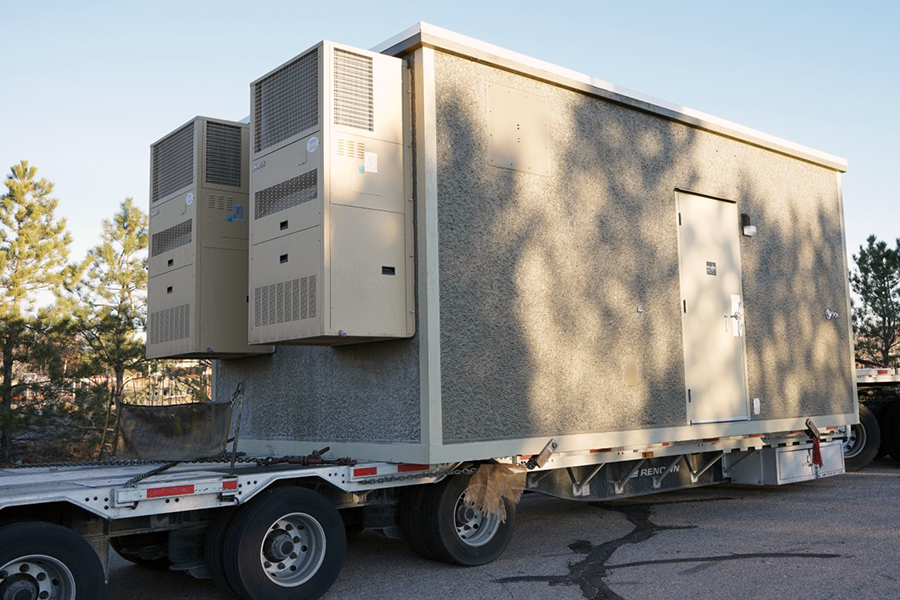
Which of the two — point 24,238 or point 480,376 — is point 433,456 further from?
point 24,238

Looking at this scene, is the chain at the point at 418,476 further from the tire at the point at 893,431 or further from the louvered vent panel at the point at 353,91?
the tire at the point at 893,431

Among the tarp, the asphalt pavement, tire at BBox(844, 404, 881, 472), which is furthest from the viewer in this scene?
tire at BBox(844, 404, 881, 472)

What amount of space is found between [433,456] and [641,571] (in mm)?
1727

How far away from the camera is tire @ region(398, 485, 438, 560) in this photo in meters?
6.27

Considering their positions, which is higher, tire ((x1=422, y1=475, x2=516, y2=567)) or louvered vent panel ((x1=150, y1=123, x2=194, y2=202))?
louvered vent panel ((x1=150, y1=123, x2=194, y2=202))

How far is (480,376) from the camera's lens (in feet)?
20.9

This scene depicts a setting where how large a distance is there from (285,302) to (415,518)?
1.80m

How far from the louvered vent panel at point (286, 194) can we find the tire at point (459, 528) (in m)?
2.27

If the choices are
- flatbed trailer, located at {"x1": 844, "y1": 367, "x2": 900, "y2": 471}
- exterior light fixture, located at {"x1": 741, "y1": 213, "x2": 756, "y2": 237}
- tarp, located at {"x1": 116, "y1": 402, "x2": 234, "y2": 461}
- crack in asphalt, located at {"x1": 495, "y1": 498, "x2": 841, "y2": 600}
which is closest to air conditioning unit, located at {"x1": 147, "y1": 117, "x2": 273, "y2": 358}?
tarp, located at {"x1": 116, "y1": 402, "x2": 234, "y2": 461}

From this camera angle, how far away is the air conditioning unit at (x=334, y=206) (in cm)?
590

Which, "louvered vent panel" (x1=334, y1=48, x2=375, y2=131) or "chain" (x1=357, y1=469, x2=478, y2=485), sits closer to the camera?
"chain" (x1=357, y1=469, x2=478, y2=485)

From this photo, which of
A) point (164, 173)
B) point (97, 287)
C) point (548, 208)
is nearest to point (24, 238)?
point (97, 287)

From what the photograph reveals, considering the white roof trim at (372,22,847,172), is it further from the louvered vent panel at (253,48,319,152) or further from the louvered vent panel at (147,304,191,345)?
the louvered vent panel at (147,304,191,345)

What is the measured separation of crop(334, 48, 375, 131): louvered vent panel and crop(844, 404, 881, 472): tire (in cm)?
945
